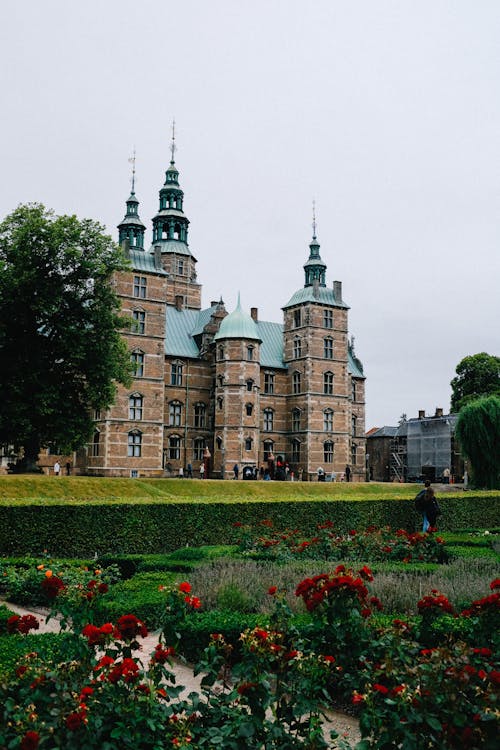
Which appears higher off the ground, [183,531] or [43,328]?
[43,328]

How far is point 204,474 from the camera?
46.1 meters

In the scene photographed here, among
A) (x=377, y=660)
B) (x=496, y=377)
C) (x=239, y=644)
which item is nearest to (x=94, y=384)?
(x=239, y=644)

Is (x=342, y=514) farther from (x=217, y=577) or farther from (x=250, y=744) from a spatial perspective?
(x=250, y=744)

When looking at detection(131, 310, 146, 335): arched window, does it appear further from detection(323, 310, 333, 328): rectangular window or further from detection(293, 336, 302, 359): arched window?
detection(323, 310, 333, 328): rectangular window

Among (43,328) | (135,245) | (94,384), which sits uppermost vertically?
(135,245)

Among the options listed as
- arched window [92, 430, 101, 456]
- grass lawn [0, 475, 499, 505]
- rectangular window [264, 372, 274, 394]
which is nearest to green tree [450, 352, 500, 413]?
rectangular window [264, 372, 274, 394]

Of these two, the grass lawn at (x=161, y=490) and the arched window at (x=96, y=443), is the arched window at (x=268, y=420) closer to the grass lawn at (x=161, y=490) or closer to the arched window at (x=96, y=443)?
the arched window at (x=96, y=443)

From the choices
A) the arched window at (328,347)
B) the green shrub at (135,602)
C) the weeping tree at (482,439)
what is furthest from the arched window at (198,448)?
the green shrub at (135,602)

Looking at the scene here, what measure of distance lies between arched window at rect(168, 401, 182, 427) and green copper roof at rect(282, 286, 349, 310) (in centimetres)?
1262

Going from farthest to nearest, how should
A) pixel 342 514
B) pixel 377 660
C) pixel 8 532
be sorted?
pixel 342 514
pixel 8 532
pixel 377 660

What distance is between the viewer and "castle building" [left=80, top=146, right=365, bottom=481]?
4425 centimetres

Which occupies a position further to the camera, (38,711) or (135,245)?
(135,245)

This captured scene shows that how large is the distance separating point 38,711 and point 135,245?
46.9m

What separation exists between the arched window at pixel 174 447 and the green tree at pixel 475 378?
26673 mm
